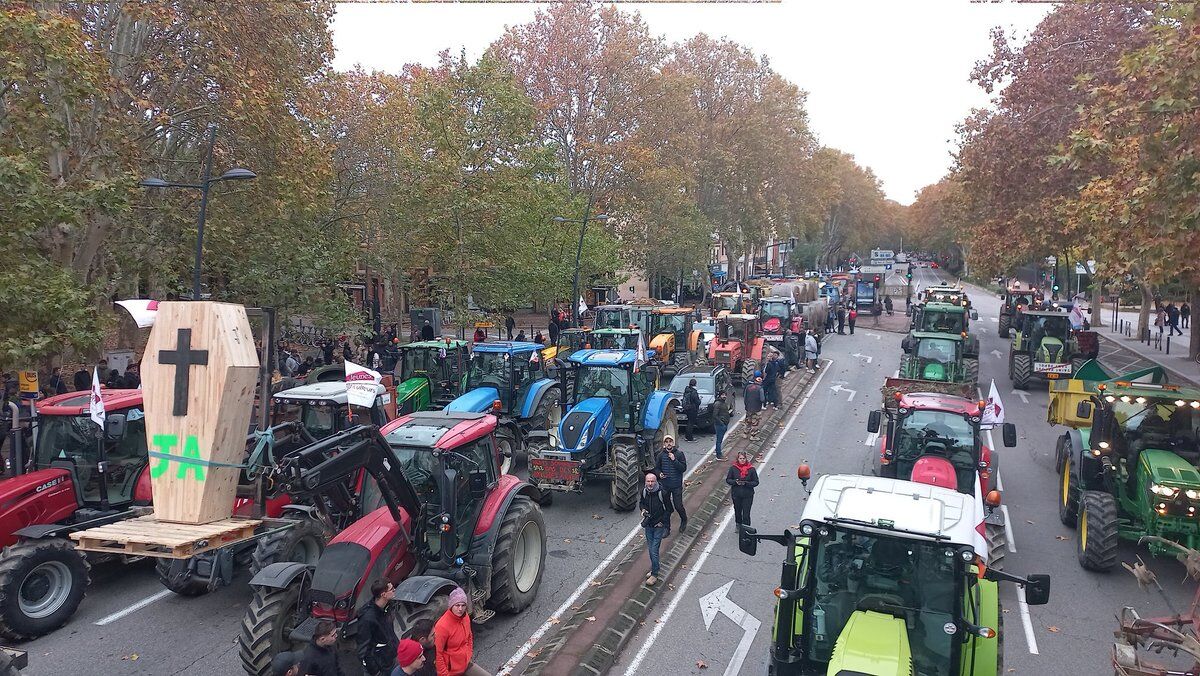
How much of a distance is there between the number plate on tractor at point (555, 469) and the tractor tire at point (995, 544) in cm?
588

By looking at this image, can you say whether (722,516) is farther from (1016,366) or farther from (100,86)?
(1016,366)

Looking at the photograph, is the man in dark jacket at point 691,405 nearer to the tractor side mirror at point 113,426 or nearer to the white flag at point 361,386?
the white flag at point 361,386

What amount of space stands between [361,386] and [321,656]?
11.9ft

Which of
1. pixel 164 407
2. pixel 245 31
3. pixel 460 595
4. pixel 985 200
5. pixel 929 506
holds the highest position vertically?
pixel 245 31

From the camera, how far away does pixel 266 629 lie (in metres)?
6.79

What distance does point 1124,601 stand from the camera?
9430 mm

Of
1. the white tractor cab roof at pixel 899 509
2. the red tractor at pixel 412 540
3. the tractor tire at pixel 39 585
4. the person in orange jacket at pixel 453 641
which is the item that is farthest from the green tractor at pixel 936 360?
the tractor tire at pixel 39 585

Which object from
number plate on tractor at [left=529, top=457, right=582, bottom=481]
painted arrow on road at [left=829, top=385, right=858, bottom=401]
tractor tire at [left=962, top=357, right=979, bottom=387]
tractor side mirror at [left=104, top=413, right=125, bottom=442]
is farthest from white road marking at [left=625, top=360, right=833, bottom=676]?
tractor tire at [left=962, top=357, right=979, bottom=387]

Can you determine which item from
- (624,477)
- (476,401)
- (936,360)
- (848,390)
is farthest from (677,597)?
(848,390)

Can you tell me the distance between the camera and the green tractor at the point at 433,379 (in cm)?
1712

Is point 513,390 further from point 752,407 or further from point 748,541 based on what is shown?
point 748,541

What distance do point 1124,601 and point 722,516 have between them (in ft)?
18.2

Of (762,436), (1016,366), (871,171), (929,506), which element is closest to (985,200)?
(1016,366)

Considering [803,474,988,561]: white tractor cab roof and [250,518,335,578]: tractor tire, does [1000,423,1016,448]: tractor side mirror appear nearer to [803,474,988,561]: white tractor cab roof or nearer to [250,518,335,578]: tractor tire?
[803,474,988,561]: white tractor cab roof
